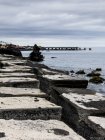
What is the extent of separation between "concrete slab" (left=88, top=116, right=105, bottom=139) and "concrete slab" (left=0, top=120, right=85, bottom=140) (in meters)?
0.19

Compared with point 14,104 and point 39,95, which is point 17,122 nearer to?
point 14,104

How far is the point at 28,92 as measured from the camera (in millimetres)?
4562

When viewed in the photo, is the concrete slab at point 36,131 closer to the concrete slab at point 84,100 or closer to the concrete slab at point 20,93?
the concrete slab at point 84,100

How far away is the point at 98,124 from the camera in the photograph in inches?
124

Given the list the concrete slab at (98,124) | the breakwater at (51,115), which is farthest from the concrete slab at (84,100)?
the concrete slab at (98,124)

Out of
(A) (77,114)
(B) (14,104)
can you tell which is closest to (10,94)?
(B) (14,104)

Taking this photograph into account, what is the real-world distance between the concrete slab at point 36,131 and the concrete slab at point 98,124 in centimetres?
19

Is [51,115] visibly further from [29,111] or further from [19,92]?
[19,92]

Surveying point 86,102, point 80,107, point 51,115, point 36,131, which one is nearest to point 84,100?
point 86,102

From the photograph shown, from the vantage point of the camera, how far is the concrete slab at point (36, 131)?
282 cm

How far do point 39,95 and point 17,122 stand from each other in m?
1.20

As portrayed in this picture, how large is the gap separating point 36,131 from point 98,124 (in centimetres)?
46

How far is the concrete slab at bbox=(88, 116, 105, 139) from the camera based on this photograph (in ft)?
9.98

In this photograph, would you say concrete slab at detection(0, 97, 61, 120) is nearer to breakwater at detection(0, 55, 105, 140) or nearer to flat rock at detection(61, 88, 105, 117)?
breakwater at detection(0, 55, 105, 140)
